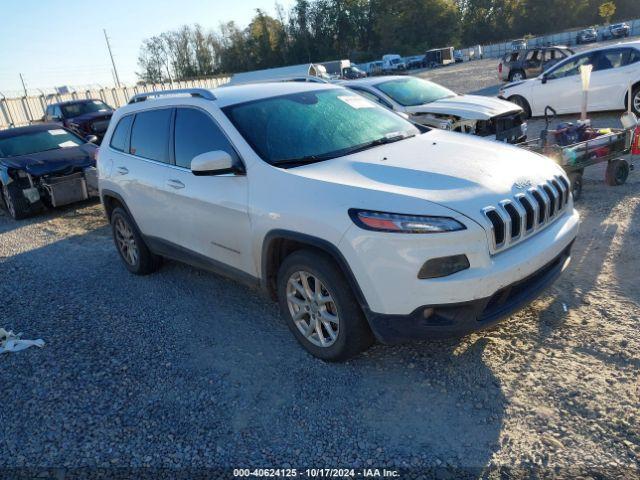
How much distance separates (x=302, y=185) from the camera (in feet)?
10.9

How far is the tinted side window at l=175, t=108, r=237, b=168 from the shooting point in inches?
157

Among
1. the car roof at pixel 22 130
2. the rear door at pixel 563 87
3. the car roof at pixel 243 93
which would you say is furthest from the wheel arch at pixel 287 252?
the rear door at pixel 563 87

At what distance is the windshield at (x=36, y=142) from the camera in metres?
9.54

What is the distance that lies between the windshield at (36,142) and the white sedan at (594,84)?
10.2 m

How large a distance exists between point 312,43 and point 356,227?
105 m

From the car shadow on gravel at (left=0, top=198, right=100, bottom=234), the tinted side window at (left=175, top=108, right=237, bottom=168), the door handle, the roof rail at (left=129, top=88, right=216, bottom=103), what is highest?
the roof rail at (left=129, top=88, right=216, bottom=103)

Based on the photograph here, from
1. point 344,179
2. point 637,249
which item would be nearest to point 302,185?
point 344,179

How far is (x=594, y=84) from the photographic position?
446 inches

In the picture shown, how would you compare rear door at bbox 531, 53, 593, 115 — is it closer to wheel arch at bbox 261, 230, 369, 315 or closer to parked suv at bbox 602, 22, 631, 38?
Answer: wheel arch at bbox 261, 230, 369, 315

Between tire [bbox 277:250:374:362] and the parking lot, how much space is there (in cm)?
18

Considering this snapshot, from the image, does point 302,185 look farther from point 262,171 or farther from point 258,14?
point 258,14

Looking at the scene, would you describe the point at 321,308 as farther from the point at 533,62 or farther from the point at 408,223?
the point at 533,62

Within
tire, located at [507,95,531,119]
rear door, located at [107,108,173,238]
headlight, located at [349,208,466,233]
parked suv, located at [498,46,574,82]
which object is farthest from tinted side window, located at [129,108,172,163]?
parked suv, located at [498,46,574,82]

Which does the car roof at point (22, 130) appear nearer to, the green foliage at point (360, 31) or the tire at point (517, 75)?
the tire at point (517, 75)
